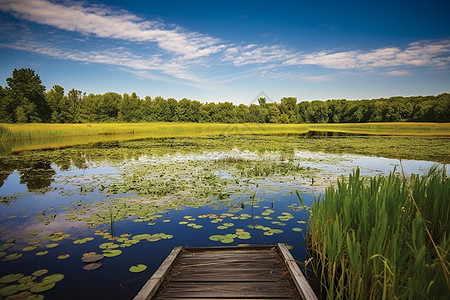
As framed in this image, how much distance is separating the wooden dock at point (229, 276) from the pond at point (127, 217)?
52cm

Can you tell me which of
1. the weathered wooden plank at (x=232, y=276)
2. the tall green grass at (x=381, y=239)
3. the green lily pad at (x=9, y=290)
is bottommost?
the green lily pad at (x=9, y=290)

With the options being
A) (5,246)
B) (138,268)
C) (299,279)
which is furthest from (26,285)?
(299,279)

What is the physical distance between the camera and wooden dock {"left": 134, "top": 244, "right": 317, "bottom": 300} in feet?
9.45

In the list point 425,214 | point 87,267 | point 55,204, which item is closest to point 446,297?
point 425,214

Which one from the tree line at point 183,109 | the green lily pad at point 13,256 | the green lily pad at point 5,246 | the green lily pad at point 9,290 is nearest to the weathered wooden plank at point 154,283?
the green lily pad at point 9,290

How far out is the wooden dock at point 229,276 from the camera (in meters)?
2.88

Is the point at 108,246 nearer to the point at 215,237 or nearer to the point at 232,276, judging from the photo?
the point at 215,237

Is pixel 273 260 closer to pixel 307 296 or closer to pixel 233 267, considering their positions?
pixel 233 267

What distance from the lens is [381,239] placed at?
247 centimetres

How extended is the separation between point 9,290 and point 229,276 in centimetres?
277

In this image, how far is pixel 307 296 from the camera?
270 cm

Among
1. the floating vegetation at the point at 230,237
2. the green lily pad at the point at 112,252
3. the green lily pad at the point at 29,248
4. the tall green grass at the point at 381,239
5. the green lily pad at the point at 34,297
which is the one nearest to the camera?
the tall green grass at the point at 381,239

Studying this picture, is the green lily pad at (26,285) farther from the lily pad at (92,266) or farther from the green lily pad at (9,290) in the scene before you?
the lily pad at (92,266)

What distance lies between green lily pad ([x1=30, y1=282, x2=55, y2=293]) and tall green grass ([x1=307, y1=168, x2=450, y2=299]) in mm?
3439
